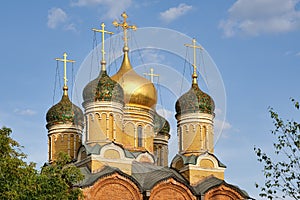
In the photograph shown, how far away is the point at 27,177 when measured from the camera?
717 inches

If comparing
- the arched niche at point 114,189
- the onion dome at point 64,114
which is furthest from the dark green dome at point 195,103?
the arched niche at point 114,189

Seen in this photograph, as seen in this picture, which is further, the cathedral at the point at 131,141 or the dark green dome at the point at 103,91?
the dark green dome at the point at 103,91

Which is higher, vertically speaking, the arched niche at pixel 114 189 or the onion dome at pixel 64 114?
the onion dome at pixel 64 114

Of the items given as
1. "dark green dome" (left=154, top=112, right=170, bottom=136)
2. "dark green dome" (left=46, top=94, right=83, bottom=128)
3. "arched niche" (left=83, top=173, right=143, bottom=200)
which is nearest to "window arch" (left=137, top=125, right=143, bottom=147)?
"dark green dome" (left=46, top=94, right=83, bottom=128)

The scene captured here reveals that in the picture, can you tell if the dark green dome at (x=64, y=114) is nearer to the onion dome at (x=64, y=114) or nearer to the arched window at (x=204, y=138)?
the onion dome at (x=64, y=114)

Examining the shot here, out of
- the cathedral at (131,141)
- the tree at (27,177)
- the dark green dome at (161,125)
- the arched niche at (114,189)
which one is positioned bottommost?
the tree at (27,177)

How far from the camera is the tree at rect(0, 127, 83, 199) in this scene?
57.7ft

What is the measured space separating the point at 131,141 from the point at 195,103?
3260mm

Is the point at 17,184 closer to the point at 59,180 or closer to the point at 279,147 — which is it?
the point at 59,180

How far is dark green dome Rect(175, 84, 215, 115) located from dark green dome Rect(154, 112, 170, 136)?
3569 mm

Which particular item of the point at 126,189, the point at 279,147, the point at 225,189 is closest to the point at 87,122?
the point at 126,189

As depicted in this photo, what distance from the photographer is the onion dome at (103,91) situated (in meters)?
30.0

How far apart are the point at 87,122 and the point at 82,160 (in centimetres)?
174

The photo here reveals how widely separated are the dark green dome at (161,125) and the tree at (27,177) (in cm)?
1449
